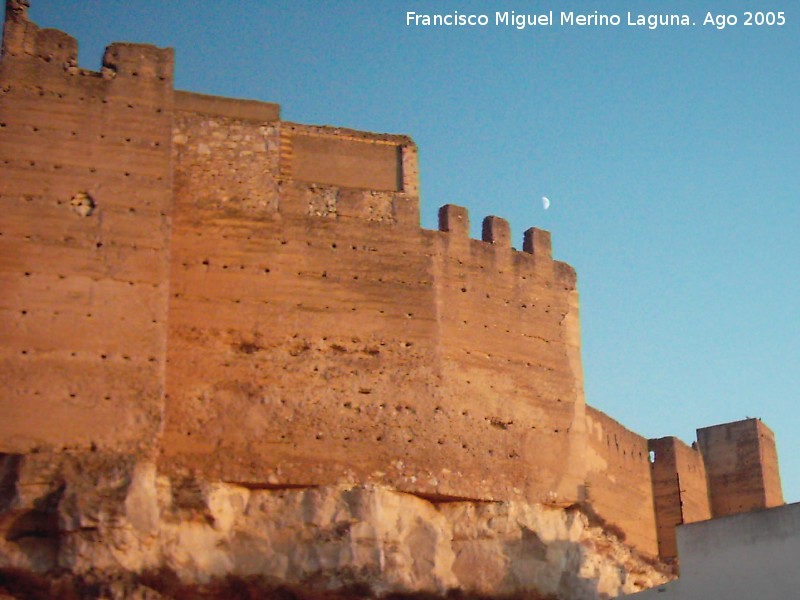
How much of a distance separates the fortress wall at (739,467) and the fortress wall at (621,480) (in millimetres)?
2621

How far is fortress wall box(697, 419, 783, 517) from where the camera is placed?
28.3 meters

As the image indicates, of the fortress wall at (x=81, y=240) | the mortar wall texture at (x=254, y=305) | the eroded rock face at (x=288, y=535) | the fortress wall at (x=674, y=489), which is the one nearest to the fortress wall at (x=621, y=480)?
the fortress wall at (x=674, y=489)

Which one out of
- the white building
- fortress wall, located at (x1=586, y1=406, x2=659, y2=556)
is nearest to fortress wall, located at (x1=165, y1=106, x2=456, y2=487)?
the white building

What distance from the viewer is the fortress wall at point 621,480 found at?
2405 cm

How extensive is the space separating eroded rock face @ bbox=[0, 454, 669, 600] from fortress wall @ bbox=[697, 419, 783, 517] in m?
6.85

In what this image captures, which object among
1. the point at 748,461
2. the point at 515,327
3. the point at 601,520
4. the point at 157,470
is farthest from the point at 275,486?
the point at 748,461

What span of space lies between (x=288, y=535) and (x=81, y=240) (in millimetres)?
4381

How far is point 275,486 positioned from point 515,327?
4.81m

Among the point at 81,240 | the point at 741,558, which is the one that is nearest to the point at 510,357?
the point at 741,558

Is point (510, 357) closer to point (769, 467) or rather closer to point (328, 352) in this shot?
point (328, 352)

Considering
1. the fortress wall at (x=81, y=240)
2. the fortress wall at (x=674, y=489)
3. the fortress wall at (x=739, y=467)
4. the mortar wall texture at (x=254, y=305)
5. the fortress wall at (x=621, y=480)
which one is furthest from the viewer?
the fortress wall at (x=739, y=467)

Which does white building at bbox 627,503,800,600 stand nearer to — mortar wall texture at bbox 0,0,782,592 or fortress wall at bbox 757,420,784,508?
mortar wall texture at bbox 0,0,782,592

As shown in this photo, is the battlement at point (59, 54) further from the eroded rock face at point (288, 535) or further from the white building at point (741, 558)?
the white building at point (741, 558)

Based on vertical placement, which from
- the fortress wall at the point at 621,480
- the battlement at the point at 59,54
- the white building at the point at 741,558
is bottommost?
the white building at the point at 741,558
